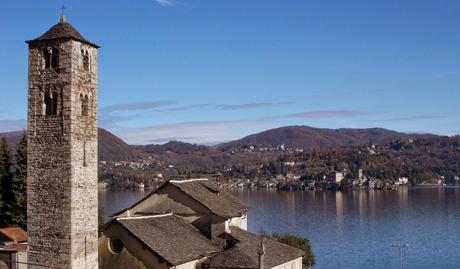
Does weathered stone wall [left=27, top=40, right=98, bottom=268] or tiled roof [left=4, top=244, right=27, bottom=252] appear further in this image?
tiled roof [left=4, top=244, right=27, bottom=252]

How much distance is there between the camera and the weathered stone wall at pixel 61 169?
103 feet

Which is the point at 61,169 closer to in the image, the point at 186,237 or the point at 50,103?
the point at 50,103

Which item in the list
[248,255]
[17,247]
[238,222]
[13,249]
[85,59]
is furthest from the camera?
[238,222]

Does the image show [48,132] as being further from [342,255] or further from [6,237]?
[342,255]

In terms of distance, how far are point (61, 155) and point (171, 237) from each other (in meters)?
8.83

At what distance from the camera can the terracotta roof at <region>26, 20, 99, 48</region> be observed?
32.2m

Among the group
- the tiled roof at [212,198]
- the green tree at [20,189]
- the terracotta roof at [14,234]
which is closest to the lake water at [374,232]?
the tiled roof at [212,198]

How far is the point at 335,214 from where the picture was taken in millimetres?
140125

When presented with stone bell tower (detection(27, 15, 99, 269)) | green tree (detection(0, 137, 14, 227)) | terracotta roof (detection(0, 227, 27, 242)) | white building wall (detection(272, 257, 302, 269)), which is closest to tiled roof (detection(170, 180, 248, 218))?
white building wall (detection(272, 257, 302, 269))

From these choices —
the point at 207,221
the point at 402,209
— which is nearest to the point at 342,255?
the point at 207,221

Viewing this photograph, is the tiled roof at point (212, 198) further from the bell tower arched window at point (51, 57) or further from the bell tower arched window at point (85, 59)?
the bell tower arched window at point (51, 57)

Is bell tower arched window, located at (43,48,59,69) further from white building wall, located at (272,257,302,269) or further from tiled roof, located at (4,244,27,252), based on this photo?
white building wall, located at (272,257,302,269)

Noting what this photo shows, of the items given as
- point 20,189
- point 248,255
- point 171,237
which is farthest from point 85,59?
point 20,189

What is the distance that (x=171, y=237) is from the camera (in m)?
37.3
